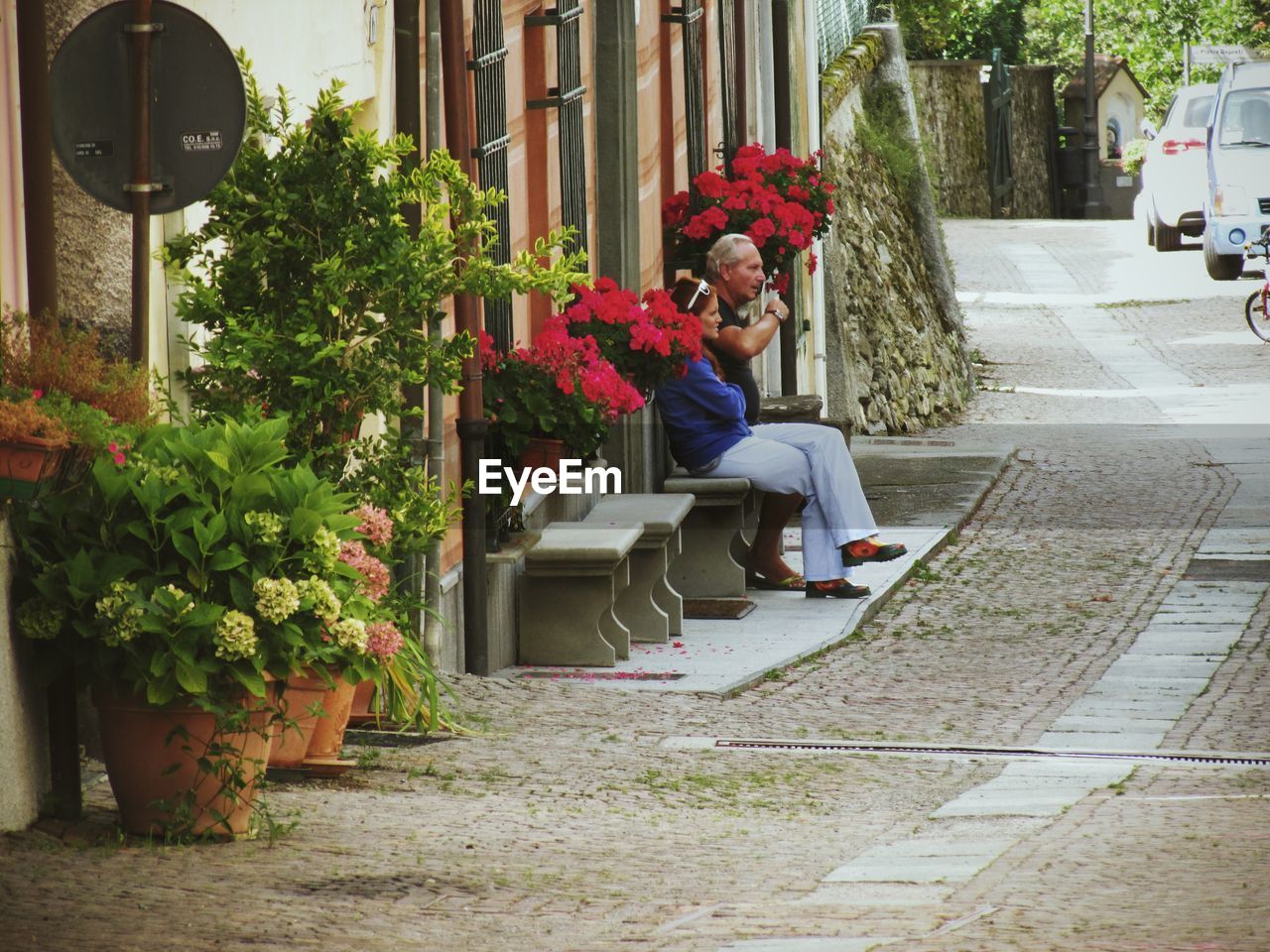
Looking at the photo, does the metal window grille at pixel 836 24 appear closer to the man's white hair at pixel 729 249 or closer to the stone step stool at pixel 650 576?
the man's white hair at pixel 729 249

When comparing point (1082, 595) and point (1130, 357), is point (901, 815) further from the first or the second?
point (1130, 357)

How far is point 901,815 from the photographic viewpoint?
639 cm

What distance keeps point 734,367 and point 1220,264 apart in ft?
63.1

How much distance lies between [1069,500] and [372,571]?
924 cm

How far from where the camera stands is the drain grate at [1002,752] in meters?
7.38

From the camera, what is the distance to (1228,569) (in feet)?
38.8

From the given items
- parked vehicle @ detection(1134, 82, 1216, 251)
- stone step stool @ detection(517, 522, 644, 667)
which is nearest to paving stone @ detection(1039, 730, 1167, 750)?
stone step stool @ detection(517, 522, 644, 667)

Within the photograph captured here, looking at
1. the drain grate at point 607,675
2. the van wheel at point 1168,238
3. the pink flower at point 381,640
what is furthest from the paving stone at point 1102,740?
the van wheel at point 1168,238

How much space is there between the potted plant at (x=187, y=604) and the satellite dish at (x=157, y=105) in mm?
709

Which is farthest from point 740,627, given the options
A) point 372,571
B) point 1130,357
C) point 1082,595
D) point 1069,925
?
point 1130,357

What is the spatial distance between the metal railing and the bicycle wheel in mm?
5190

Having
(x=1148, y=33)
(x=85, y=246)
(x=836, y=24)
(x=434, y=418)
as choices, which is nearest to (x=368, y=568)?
(x=85, y=246)

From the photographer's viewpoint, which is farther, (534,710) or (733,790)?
(534,710)

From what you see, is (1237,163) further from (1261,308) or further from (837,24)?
(837,24)
